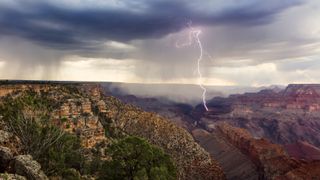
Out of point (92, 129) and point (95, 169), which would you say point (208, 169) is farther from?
point (95, 169)

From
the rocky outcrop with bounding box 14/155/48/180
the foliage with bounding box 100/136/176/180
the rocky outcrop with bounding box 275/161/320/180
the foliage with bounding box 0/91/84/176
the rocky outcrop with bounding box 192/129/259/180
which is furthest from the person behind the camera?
the rocky outcrop with bounding box 192/129/259/180

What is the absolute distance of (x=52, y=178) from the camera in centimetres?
4581

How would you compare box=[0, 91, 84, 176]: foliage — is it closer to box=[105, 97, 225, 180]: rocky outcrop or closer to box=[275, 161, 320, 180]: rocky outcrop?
box=[105, 97, 225, 180]: rocky outcrop

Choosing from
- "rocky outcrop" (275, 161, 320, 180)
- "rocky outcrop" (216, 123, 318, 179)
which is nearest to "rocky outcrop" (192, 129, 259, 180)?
"rocky outcrop" (216, 123, 318, 179)

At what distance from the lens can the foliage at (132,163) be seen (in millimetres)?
51688

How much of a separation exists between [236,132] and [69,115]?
109 m

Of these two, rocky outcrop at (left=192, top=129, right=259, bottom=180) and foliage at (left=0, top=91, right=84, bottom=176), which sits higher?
foliage at (left=0, top=91, right=84, bottom=176)

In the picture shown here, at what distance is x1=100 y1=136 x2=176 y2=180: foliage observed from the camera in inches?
2035

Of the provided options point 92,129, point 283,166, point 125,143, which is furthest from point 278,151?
point 125,143

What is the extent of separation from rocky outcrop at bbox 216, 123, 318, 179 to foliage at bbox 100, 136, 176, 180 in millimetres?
68798

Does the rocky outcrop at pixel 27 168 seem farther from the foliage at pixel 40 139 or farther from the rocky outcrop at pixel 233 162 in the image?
the rocky outcrop at pixel 233 162

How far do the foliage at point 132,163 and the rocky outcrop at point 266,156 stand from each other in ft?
226

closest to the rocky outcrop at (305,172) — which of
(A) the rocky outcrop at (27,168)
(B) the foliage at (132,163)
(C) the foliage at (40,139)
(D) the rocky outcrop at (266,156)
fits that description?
(D) the rocky outcrop at (266,156)

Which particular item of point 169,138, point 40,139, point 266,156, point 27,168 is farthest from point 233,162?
point 27,168
